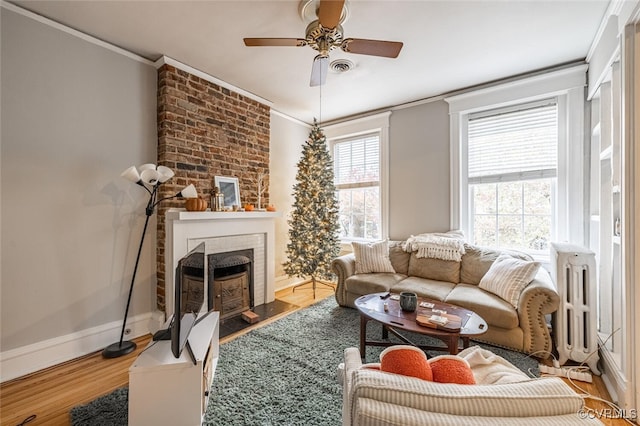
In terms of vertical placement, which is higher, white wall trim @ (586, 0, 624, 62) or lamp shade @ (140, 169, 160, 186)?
white wall trim @ (586, 0, 624, 62)

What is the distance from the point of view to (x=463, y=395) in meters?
0.67

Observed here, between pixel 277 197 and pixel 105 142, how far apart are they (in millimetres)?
2258

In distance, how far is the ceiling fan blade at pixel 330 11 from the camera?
152 cm

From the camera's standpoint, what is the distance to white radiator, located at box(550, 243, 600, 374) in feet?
6.82

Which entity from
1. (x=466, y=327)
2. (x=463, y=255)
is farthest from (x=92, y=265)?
(x=463, y=255)

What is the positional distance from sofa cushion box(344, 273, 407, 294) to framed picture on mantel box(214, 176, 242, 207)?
1.69 metres

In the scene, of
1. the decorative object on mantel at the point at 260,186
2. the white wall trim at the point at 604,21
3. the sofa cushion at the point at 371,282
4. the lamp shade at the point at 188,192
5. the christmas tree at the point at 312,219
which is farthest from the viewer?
the christmas tree at the point at 312,219

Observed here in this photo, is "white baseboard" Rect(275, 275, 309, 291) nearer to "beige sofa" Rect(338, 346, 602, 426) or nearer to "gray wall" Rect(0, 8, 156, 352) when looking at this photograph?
"gray wall" Rect(0, 8, 156, 352)

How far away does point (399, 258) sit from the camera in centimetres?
353

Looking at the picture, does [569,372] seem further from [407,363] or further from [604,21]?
[604,21]

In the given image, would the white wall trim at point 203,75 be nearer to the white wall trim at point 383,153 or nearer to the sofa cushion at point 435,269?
the white wall trim at point 383,153

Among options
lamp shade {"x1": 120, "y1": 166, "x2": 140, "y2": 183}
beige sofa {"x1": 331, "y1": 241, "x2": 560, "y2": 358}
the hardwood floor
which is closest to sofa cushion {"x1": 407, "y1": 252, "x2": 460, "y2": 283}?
beige sofa {"x1": 331, "y1": 241, "x2": 560, "y2": 358}

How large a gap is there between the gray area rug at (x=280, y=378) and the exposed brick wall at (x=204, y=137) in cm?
114

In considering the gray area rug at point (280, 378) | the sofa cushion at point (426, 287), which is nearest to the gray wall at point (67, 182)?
the gray area rug at point (280, 378)
